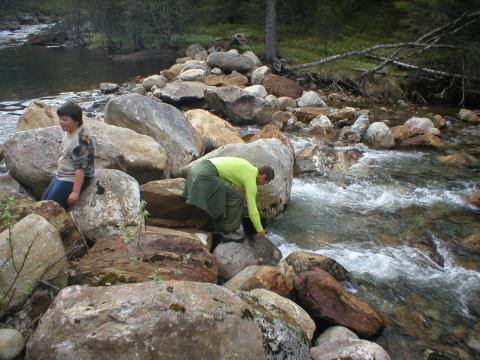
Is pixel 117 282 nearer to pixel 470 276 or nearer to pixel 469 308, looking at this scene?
pixel 469 308

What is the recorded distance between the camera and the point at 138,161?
727 cm

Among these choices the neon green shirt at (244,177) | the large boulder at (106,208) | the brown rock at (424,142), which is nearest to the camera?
the large boulder at (106,208)

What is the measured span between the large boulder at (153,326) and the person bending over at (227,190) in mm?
2832

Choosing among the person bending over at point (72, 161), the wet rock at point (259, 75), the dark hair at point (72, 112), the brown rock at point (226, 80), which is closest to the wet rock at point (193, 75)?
the brown rock at point (226, 80)

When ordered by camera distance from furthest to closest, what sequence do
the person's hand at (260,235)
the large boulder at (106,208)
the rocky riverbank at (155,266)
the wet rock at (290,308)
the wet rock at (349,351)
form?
the person's hand at (260,235) → the large boulder at (106,208) → the wet rock at (290,308) → the wet rock at (349,351) → the rocky riverbank at (155,266)

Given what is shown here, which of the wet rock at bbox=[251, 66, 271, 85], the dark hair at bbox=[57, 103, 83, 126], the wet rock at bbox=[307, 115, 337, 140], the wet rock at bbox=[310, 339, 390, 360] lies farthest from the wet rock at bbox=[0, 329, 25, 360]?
the wet rock at bbox=[251, 66, 271, 85]

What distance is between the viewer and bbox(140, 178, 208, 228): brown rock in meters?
6.38

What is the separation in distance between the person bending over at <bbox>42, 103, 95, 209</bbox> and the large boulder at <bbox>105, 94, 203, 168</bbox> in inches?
116

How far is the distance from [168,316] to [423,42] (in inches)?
672

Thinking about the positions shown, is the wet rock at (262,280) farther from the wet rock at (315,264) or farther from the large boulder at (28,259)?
the large boulder at (28,259)

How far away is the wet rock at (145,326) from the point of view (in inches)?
117

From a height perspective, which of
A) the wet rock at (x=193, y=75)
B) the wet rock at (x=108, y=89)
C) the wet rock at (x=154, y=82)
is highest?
the wet rock at (x=193, y=75)

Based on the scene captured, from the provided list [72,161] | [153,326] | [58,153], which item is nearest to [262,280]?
[153,326]

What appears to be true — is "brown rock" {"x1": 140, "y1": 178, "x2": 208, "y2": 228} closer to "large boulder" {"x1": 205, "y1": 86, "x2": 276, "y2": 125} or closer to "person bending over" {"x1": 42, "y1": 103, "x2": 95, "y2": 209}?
"person bending over" {"x1": 42, "y1": 103, "x2": 95, "y2": 209}
